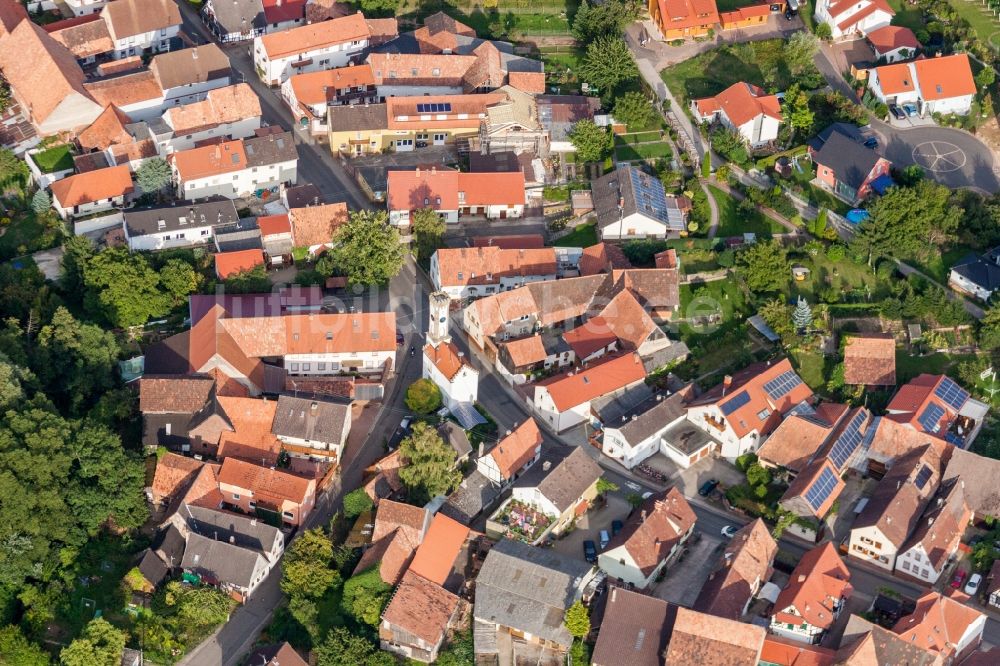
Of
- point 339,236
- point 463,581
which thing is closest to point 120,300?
point 339,236

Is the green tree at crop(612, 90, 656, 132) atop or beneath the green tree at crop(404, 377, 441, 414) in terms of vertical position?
atop

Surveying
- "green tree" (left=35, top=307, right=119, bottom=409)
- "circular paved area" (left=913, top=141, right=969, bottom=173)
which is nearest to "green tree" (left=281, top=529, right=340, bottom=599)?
"green tree" (left=35, top=307, right=119, bottom=409)

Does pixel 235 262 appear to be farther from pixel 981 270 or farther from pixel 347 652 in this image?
pixel 981 270

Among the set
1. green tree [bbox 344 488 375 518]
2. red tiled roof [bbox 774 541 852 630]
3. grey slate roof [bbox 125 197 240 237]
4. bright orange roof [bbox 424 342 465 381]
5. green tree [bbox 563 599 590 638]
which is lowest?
red tiled roof [bbox 774 541 852 630]

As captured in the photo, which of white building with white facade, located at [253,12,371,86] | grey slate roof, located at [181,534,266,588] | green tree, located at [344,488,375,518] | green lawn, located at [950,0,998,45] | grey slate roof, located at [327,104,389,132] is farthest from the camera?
green lawn, located at [950,0,998,45]

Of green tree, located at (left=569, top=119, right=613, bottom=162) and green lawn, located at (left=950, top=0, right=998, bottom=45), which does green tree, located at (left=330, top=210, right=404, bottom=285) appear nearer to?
green tree, located at (left=569, top=119, right=613, bottom=162)

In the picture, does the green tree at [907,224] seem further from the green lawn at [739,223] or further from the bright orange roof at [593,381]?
the bright orange roof at [593,381]
